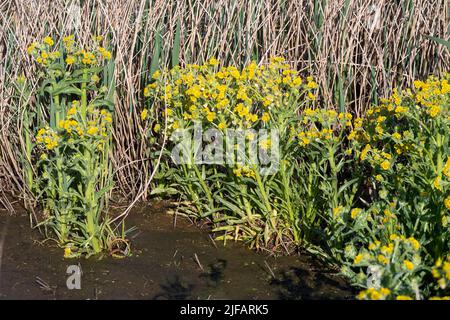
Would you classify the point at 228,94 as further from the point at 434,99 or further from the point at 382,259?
the point at 382,259

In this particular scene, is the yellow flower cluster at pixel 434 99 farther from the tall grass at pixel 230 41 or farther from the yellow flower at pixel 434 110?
the tall grass at pixel 230 41

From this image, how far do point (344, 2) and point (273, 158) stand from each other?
35.9 inches

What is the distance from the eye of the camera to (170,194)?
3.39 m

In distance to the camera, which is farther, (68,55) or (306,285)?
(68,55)

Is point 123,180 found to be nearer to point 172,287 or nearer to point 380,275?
point 172,287

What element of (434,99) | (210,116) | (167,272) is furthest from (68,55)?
(434,99)

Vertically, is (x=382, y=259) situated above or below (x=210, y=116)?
below

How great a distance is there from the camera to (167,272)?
9.00 ft

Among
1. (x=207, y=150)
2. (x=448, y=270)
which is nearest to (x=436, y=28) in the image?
(x=207, y=150)

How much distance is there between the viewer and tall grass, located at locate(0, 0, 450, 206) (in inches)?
126

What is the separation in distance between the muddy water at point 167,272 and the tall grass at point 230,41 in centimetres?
39

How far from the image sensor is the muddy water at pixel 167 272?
257 centimetres

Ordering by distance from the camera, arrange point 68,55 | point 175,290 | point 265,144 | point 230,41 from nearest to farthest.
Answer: point 175,290 < point 265,144 < point 68,55 < point 230,41

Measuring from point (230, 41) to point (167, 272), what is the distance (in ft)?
4.01
